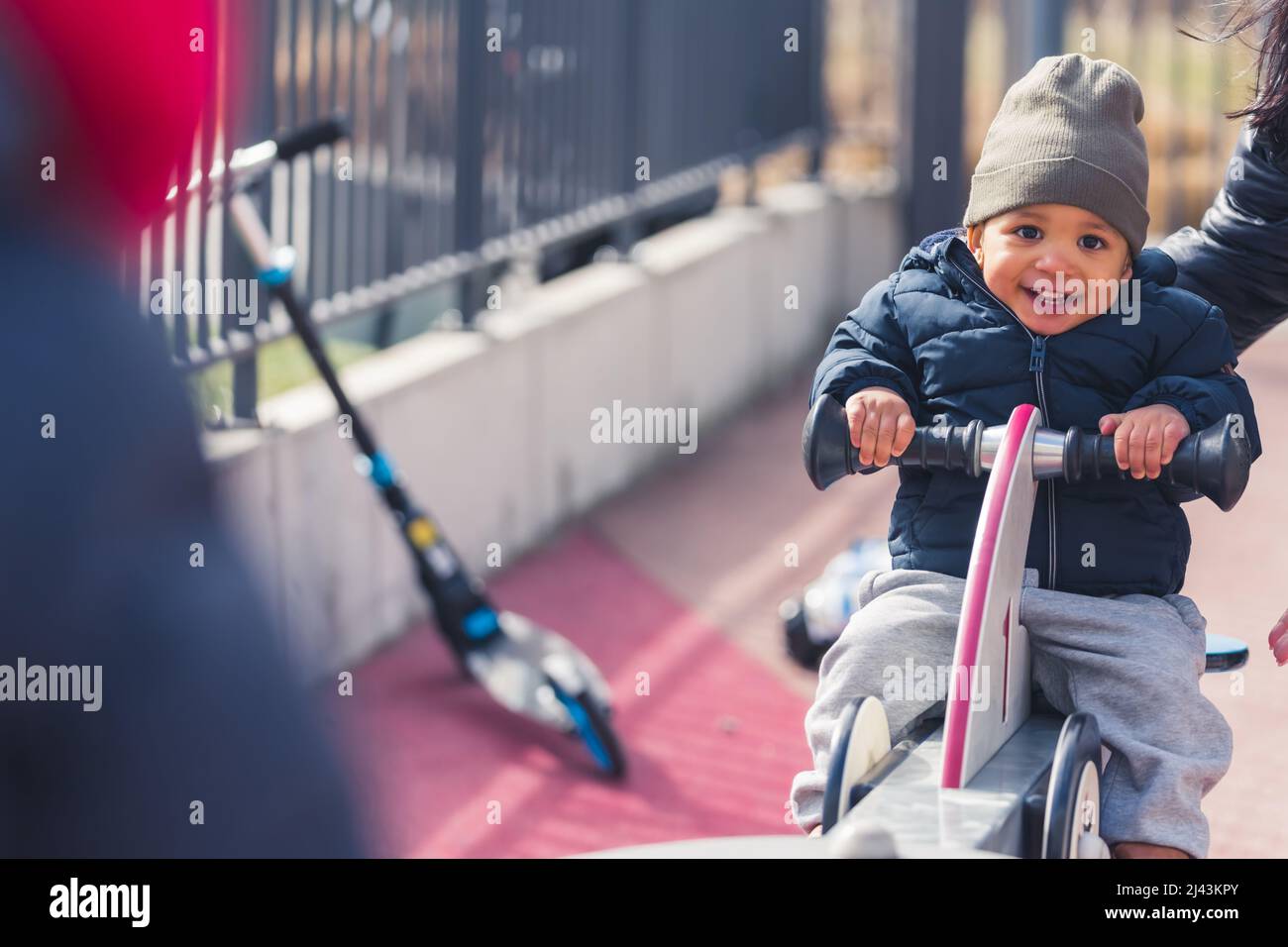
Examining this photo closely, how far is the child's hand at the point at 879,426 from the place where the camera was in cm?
211

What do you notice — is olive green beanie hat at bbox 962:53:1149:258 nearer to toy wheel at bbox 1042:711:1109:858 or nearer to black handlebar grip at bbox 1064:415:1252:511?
black handlebar grip at bbox 1064:415:1252:511

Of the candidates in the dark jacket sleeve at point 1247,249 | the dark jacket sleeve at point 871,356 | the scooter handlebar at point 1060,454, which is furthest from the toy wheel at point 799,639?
the scooter handlebar at point 1060,454

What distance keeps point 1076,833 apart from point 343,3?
15.6 feet

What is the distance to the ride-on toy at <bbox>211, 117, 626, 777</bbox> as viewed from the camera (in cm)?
468

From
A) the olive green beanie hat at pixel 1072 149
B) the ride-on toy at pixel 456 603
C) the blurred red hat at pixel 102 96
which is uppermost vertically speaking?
the blurred red hat at pixel 102 96

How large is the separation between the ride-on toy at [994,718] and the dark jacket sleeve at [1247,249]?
0.59m

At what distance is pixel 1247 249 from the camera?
260cm

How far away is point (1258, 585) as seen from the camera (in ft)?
21.0

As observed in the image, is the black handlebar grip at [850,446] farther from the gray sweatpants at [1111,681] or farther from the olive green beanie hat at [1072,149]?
the olive green beanie hat at [1072,149]

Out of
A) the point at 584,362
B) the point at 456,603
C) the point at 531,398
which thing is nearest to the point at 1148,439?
the point at 456,603

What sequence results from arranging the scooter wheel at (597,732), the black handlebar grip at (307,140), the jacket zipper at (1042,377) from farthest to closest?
the scooter wheel at (597,732) < the black handlebar grip at (307,140) < the jacket zipper at (1042,377)

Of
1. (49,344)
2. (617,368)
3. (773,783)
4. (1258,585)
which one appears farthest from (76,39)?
(617,368)

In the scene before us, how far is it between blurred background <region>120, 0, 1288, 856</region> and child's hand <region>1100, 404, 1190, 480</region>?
1.18 metres

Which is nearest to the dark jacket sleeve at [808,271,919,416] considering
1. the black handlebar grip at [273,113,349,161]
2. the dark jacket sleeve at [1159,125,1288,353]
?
the dark jacket sleeve at [1159,125,1288,353]
